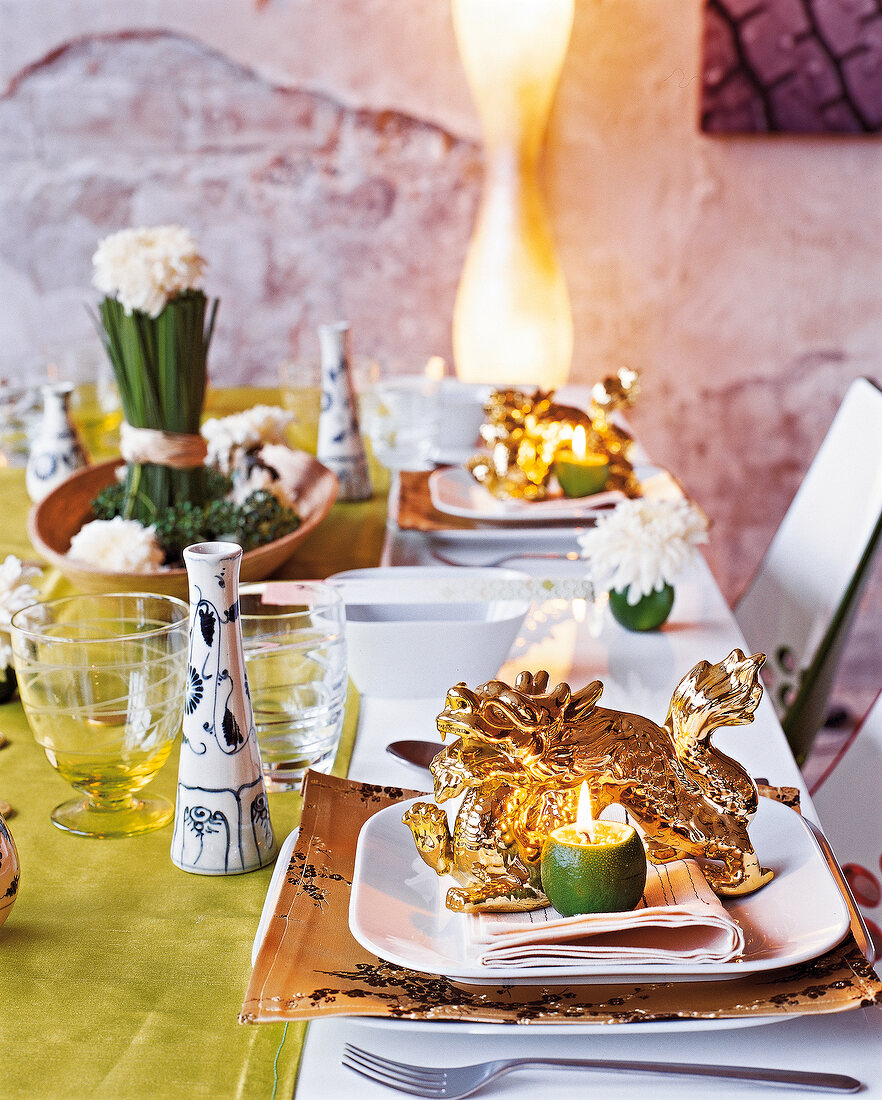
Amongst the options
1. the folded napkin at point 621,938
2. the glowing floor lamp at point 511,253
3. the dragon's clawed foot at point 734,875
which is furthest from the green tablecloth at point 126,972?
the glowing floor lamp at point 511,253

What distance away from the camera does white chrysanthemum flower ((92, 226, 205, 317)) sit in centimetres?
Result: 111

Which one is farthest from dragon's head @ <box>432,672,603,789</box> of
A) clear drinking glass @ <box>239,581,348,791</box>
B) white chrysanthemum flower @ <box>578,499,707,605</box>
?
white chrysanthemum flower @ <box>578,499,707,605</box>

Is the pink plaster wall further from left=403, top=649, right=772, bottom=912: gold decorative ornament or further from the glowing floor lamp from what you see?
left=403, top=649, right=772, bottom=912: gold decorative ornament

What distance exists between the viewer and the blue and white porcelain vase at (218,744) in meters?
0.65

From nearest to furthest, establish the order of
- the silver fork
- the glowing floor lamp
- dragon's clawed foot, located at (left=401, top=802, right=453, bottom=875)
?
the silver fork → dragon's clawed foot, located at (left=401, top=802, right=453, bottom=875) → the glowing floor lamp

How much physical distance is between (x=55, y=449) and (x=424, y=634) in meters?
0.81

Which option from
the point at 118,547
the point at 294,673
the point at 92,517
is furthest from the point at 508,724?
the point at 92,517

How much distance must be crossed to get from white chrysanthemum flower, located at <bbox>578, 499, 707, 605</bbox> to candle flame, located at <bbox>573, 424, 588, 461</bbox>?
309mm

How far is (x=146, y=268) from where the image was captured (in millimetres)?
1104

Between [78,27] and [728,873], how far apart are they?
2.76 metres

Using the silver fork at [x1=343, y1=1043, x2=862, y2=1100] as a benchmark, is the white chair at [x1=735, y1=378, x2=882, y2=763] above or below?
below

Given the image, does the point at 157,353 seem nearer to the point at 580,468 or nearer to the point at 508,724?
the point at 580,468

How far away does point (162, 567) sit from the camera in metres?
1.13

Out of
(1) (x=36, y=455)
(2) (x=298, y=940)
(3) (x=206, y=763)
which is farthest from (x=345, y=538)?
(2) (x=298, y=940)
